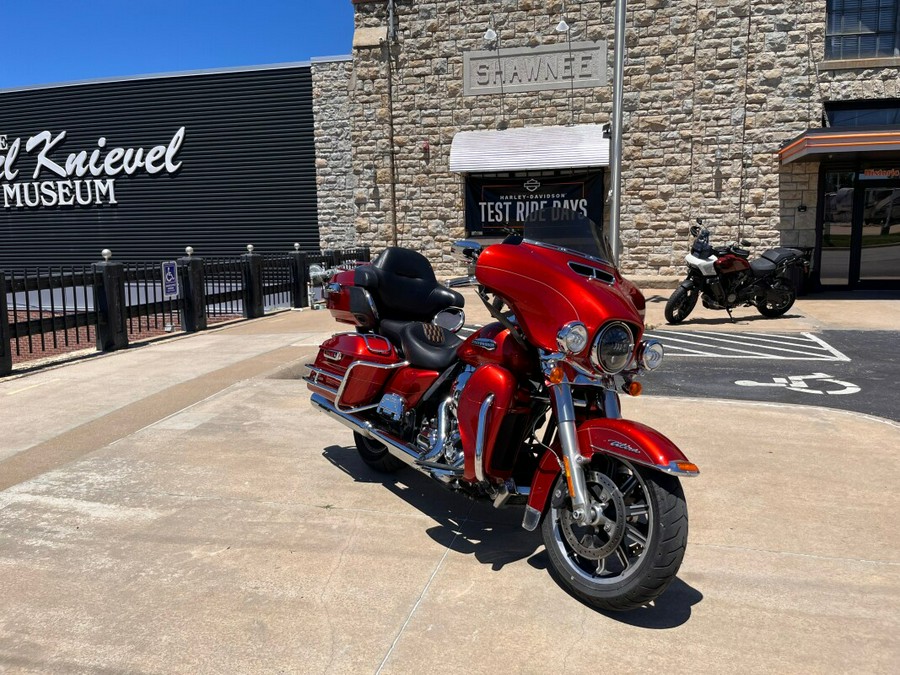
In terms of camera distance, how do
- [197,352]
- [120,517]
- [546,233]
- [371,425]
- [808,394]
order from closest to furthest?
[546,233] < [120,517] < [371,425] < [808,394] < [197,352]

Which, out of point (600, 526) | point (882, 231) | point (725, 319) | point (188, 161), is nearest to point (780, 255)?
point (725, 319)

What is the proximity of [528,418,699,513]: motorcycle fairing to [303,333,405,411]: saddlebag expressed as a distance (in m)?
1.34

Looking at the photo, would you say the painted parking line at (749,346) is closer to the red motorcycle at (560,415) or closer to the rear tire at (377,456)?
the rear tire at (377,456)

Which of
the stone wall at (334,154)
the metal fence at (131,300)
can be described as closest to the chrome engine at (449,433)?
the metal fence at (131,300)

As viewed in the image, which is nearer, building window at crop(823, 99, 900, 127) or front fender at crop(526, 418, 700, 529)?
front fender at crop(526, 418, 700, 529)

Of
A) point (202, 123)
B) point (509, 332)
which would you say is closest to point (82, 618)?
point (509, 332)

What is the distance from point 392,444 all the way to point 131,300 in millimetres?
9555

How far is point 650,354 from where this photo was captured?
3086mm

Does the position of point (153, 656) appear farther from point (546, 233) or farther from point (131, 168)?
point (131, 168)

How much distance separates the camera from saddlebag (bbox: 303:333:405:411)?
168 inches

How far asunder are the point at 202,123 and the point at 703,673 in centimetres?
1930

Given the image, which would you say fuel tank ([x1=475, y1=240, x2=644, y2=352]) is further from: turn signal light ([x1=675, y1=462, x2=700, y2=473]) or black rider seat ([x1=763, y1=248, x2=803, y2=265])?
black rider seat ([x1=763, y1=248, x2=803, y2=265])

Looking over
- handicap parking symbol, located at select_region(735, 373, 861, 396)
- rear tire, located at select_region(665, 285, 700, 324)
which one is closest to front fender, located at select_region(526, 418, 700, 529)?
handicap parking symbol, located at select_region(735, 373, 861, 396)

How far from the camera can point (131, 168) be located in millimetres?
19625
